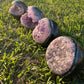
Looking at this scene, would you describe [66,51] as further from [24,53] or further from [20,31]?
[20,31]

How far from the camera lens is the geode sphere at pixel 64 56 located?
7.11ft

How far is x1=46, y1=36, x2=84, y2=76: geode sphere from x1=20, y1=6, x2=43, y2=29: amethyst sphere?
1249 millimetres

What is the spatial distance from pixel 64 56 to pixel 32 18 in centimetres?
172

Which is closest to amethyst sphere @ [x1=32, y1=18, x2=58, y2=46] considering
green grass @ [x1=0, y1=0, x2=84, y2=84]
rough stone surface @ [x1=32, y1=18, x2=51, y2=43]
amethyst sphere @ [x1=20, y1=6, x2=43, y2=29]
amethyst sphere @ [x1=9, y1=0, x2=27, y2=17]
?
rough stone surface @ [x1=32, y1=18, x2=51, y2=43]

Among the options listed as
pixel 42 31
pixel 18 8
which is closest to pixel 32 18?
pixel 42 31

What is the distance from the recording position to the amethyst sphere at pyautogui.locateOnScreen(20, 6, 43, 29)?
3469 mm

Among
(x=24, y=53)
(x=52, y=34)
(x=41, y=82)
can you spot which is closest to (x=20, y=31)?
(x=24, y=53)

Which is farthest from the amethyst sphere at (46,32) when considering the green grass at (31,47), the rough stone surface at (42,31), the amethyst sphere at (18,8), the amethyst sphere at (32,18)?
the amethyst sphere at (18,8)

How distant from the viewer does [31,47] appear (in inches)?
123

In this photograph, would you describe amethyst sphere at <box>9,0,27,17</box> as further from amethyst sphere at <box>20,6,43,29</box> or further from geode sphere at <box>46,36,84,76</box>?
geode sphere at <box>46,36,84,76</box>

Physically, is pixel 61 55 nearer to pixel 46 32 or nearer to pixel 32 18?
pixel 46 32

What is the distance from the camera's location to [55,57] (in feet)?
7.86

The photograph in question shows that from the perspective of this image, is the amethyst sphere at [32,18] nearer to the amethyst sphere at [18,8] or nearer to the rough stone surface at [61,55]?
the amethyst sphere at [18,8]

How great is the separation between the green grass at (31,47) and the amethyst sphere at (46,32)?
10.0 inches
